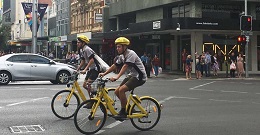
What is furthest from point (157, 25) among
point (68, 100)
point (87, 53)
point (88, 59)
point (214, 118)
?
point (68, 100)

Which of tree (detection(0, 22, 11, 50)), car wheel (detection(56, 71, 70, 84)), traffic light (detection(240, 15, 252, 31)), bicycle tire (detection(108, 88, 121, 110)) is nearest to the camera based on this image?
bicycle tire (detection(108, 88, 121, 110))

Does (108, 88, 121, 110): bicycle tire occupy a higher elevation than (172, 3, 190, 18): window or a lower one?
lower

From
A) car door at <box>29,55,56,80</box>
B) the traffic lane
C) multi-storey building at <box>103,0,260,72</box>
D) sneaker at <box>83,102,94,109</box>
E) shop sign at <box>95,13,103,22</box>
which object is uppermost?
shop sign at <box>95,13,103,22</box>

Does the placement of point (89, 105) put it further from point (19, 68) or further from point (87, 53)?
point (19, 68)

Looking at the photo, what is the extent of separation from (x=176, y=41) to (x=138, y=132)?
27613mm

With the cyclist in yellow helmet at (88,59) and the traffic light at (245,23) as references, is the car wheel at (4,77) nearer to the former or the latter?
the cyclist in yellow helmet at (88,59)

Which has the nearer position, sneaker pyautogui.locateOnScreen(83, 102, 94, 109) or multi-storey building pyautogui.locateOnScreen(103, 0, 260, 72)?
sneaker pyautogui.locateOnScreen(83, 102, 94, 109)

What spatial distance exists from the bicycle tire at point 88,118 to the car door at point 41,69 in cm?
1230

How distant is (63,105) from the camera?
364 inches

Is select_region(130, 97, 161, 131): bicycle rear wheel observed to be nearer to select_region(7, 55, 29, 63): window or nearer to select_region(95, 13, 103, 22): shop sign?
select_region(7, 55, 29, 63): window

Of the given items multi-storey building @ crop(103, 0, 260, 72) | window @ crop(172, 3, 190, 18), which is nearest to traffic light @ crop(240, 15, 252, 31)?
multi-storey building @ crop(103, 0, 260, 72)

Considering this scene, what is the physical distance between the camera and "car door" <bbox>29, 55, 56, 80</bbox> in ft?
63.5

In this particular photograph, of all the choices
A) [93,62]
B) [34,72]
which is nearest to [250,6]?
[34,72]

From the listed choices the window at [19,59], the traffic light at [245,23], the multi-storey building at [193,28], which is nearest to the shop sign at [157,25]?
the multi-storey building at [193,28]
